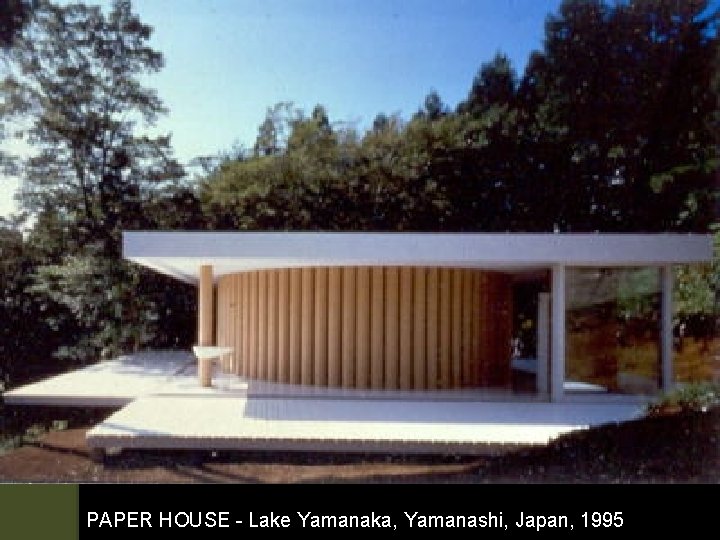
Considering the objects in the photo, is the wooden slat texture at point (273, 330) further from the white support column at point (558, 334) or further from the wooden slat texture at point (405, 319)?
the white support column at point (558, 334)

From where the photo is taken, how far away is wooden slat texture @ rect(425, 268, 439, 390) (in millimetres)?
10977

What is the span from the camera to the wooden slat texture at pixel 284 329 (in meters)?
11.4

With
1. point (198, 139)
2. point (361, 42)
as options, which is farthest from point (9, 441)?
point (198, 139)

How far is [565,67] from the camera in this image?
67.2ft

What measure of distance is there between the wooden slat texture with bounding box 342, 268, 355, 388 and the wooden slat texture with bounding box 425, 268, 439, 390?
1.23 m

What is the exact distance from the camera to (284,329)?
1137cm

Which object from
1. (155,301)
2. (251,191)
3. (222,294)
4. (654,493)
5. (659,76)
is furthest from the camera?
(251,191)

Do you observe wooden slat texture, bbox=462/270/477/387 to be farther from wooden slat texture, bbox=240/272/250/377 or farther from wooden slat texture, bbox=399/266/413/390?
wooden slat texture, bbox=240/272/250/377

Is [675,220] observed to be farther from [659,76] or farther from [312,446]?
[312,446]

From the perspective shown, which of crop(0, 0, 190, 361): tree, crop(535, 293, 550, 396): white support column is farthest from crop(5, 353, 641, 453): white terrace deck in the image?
crop(0, 0, 190, 361): tree

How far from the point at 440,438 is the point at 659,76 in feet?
48.9
